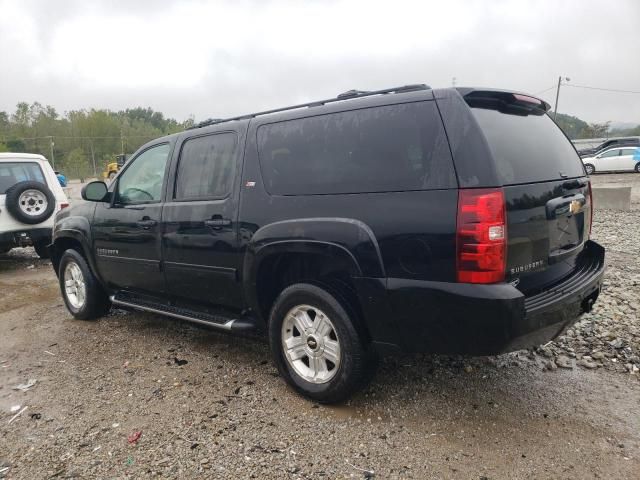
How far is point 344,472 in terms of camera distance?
2.53 metres

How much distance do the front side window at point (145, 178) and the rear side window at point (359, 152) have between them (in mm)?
1237

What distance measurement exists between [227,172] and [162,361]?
1683mm

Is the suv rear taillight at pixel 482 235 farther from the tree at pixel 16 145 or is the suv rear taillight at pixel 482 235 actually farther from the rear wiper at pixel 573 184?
the tree at pixel 16 145

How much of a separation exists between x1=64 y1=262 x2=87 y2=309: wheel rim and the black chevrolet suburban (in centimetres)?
157

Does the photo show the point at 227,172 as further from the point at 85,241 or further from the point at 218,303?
the point at 85,241

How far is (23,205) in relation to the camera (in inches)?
301

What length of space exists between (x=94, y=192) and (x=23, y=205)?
158 inches

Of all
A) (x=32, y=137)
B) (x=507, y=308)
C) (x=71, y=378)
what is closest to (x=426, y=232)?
(x=507, y=308)

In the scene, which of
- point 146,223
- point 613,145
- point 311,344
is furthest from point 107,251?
point 613,145

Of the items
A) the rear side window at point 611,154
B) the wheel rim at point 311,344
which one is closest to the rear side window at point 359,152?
the wheel rim at point 311,344

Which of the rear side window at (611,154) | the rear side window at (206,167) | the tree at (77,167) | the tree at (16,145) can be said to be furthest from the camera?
the tree at (16,145)

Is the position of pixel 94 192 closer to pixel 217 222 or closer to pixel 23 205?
pixel 217 222

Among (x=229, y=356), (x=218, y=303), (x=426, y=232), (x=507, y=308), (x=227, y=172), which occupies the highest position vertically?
(x=227, y=172)

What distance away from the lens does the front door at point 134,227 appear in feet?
13.7
